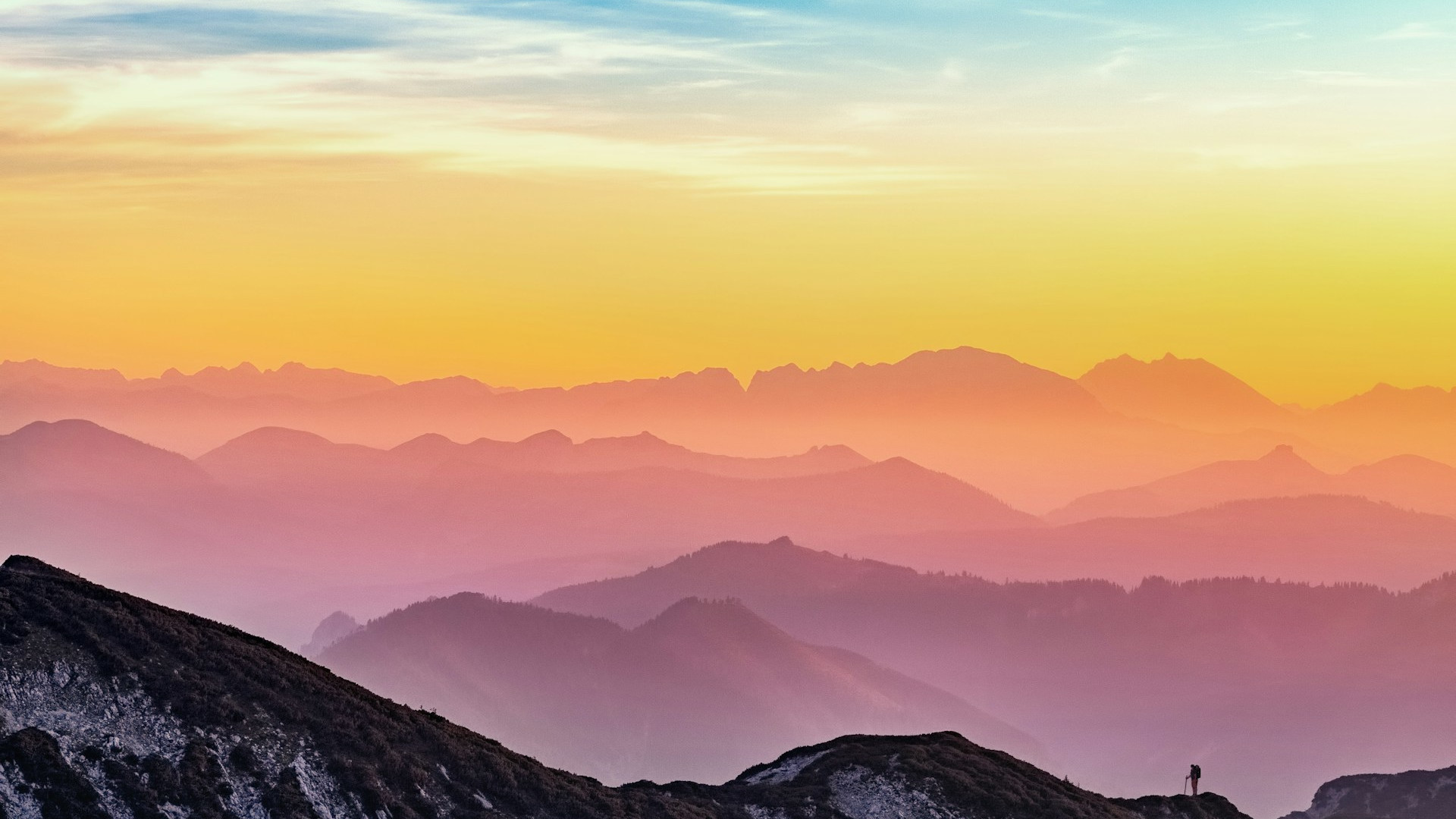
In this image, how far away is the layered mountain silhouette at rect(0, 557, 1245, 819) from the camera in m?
85.0

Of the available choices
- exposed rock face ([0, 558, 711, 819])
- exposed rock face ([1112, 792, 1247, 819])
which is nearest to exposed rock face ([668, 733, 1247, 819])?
exposed rock face ([1112, 792, 1247, 819])

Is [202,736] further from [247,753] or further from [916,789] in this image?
[916,789]

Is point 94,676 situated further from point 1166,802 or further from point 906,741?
point 1166,802

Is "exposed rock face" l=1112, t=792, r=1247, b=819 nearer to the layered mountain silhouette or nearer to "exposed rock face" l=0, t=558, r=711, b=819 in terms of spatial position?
the layered mountain silhouette

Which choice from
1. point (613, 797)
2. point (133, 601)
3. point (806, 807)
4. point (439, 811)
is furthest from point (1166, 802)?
point (133, 601)

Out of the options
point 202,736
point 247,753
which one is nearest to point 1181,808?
point 247,753

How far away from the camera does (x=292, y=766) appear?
91.4 meters

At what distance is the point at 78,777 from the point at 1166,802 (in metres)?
79.4

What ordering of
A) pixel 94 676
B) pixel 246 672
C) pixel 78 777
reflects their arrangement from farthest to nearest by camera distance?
1. pixel 246 672
2. pixel 94 676
3. pixel 78 777

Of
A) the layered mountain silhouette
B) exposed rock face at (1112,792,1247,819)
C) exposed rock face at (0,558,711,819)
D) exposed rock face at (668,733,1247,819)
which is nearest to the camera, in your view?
exposed rock face at (0,558,711,819)

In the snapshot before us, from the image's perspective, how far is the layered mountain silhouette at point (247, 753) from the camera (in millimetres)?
85000

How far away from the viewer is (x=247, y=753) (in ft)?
297

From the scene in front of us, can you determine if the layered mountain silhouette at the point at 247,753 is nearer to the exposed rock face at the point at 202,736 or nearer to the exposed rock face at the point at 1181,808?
the exposed rock face at the point at 202,736

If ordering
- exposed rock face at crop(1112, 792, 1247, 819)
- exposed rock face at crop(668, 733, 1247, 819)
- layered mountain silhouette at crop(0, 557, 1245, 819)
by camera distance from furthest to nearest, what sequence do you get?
exposed rock face at crop(1112, 792, 1247, 819), exposed rock face at crop(668, 733, 1247, 819), layered mountain silhouette at crop(0, 557, 1245, 819)
